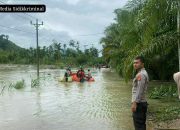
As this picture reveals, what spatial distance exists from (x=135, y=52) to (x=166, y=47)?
1.03m

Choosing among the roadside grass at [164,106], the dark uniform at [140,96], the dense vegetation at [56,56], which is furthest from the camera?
the dense vegetation at [56,56]

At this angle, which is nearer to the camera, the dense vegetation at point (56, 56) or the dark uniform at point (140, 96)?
the dark uniform at point (140, 96)

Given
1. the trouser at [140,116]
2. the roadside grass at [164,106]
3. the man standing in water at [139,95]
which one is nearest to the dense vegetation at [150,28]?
the roadside grass at [164,106]

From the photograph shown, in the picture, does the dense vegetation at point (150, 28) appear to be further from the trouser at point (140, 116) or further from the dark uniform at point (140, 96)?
the trouser at point (140, 116)

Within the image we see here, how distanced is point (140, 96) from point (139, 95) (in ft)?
0.09

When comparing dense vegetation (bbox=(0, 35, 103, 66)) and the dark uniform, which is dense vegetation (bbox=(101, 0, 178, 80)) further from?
dense vegetation (bbox=(0, 35, 103, 66))

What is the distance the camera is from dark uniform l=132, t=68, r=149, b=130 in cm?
771

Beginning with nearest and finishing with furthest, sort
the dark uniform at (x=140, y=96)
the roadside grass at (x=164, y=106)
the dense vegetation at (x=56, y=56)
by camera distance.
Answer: the dark uniform at (x=140, y=96)
the roadside grass at (x=164, y=106)
the dense vegetation at (x=56, y=56)

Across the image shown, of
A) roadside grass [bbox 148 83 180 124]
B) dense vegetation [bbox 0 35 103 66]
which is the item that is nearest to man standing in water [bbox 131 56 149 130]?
roadside grass [bbox 148 83 180 124]

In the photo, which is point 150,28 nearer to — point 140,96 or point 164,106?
point 164,106

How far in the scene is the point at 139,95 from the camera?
25.3 ft

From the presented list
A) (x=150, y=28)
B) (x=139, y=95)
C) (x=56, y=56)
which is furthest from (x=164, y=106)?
(x=56, y=56)

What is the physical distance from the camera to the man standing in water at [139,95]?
7.71m

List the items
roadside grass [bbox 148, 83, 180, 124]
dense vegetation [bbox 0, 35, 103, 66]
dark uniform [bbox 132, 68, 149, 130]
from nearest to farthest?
1. dark uniform [bbox 132, 68, 149, 130]
2. roadside grass [bbox 148, 83, 180, 124]
3. dense vegetation [bbox 0, 35, 103, 66]
